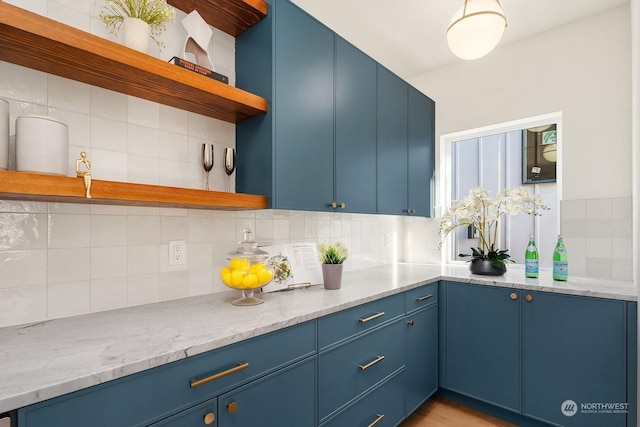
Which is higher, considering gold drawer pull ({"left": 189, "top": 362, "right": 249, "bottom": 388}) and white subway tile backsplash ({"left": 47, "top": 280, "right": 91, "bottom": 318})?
white subway tile backsplash ({"left": 47, "top": 280, "right": 91, "bottom": 318})

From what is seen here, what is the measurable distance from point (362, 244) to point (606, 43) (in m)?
2.19

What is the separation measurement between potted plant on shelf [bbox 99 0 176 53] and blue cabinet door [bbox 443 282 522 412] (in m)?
2.22

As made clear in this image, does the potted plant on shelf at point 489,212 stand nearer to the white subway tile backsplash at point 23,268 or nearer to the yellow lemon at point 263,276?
the yellow lemon at point 263,276

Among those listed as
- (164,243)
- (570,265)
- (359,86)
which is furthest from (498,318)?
(164,243)

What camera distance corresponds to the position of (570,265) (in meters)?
2.32

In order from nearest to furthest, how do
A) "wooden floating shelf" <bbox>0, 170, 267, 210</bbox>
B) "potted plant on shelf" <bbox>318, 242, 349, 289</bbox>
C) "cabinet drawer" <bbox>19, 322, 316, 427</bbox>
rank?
"cabinet drawer" <bbox>19, 322, 316, 427</bbox>, "wooden floating shelf" <bbox>0, 170, 267, 210</bbox>, "potted plant on shelf" <bbox>318, 242, 349, 289</bbox>

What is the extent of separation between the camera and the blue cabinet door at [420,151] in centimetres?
266

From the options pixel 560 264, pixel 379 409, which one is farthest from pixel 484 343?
pixel 379 409

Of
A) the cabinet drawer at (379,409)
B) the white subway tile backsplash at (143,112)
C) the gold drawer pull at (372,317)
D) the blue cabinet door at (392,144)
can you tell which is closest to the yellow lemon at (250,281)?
the gold drawer pull at (372,317)

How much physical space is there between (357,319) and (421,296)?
0.71m

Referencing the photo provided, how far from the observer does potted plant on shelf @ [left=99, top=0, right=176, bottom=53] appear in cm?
124

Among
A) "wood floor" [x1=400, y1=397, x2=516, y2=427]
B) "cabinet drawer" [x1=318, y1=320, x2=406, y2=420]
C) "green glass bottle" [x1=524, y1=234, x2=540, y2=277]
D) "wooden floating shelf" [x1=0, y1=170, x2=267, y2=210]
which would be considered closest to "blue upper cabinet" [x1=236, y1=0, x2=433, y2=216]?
"wooden floating shelf" [x1=0, y1=170, x2=267, y2=210]

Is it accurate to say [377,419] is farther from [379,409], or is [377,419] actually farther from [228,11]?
[228,11]

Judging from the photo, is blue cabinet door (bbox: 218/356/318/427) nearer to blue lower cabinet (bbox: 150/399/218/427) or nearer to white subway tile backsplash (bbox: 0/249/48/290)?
blue lower cabinet (bbox: 150/399/218/427)
